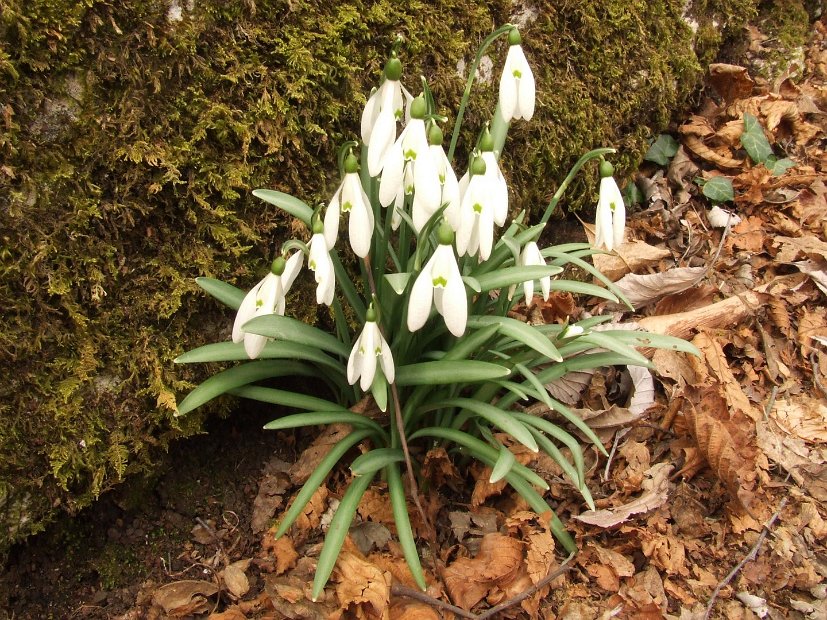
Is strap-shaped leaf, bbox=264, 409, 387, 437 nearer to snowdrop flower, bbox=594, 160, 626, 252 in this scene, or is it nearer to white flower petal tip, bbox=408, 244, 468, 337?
white flower petal tip, bbox=408, 244, 468, 337

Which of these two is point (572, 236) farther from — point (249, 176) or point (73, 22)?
point (73, 22)

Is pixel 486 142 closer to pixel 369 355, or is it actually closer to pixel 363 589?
pixel 369 355

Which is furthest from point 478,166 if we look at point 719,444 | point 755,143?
point 755,143

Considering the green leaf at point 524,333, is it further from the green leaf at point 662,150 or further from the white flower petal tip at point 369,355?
the green leaf at point 662,150

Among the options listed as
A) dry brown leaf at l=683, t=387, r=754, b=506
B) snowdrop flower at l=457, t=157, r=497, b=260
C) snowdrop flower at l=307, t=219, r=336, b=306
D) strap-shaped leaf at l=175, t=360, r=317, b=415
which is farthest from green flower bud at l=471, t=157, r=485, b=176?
dry brown leaf at l=683, t=387, r=754, b=506

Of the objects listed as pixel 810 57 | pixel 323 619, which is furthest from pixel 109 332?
pixel 810 57

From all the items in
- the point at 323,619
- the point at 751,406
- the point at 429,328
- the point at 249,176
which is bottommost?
the point at 323,619

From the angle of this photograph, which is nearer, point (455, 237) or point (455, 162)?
point (455, 237)

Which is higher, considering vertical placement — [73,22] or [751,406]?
[73,22]
